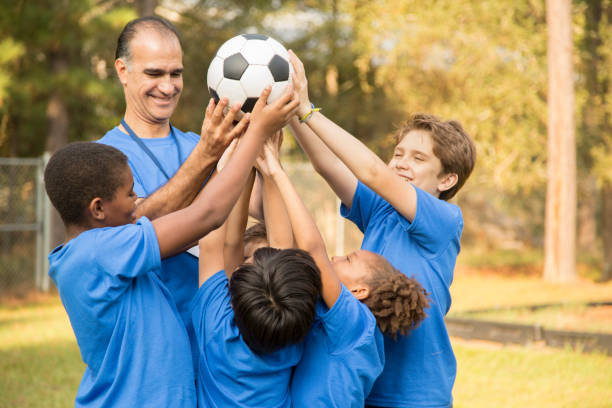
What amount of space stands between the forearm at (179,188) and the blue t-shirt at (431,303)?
34.7 inches

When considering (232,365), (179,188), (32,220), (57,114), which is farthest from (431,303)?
(32,220)

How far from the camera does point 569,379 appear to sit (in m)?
6.64

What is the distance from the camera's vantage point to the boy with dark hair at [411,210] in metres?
2.88

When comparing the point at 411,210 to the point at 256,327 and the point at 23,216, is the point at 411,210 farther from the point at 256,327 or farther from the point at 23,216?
the point at 23,216

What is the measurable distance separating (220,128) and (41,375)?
17.0 ft

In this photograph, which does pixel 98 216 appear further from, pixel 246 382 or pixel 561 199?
pixel 561 199

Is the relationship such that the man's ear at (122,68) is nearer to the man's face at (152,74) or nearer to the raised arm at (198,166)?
the man's face at (152,74)

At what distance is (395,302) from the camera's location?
2.63m

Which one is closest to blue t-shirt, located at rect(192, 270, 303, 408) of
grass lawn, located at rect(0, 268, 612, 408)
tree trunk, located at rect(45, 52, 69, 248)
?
grass lawn, located at rect(0, 268, 612, 408)

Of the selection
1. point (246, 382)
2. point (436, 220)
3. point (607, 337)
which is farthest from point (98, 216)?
point (607, 337)

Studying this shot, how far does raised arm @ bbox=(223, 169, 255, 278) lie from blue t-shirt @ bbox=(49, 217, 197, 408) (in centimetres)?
37

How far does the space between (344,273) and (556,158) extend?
1268 cm

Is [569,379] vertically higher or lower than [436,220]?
lower

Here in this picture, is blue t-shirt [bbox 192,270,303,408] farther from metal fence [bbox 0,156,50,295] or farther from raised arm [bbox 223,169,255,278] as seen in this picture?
metal fence [bbox 0,156,50,295]
